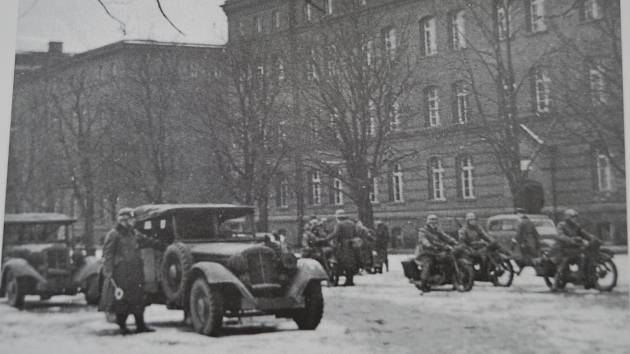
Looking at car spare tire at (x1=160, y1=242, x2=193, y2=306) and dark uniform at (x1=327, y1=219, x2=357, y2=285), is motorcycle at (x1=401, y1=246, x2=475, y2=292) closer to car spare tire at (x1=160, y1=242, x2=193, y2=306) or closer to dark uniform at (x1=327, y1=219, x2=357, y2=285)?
dark uniform at (x1=327, y1=219, x2=357, y2=285)

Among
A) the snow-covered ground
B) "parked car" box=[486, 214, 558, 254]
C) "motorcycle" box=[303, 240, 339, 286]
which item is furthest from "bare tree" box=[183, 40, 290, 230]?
"parked car" box=[486, 214, 558, 254]

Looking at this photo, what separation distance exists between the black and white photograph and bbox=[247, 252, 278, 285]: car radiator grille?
0.02m

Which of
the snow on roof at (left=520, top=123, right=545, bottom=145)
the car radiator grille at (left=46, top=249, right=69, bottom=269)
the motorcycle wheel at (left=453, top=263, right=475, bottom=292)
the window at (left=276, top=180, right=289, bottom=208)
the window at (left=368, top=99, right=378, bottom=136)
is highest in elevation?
the window at (left=368, top=99, right=378, bottom=136)

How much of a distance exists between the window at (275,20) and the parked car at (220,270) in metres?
1.46

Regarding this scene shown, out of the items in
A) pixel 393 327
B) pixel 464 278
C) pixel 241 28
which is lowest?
pixel 393 327

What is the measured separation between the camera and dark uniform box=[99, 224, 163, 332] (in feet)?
15.2

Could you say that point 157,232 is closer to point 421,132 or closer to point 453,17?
point 421,132

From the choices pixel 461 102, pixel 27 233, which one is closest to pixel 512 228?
pixel 461 102

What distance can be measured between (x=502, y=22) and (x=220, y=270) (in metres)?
2.65

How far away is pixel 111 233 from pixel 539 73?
3223 mm

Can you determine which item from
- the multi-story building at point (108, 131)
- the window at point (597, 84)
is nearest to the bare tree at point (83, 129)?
the multi-story building at point (108, 131)

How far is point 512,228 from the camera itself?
466 centimetres

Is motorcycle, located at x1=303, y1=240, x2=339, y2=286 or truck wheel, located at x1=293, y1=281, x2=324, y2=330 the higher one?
motorcycle, located at x1=303, y1=240, x2=339, y2=286

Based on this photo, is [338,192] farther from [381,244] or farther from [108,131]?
[108,131]
